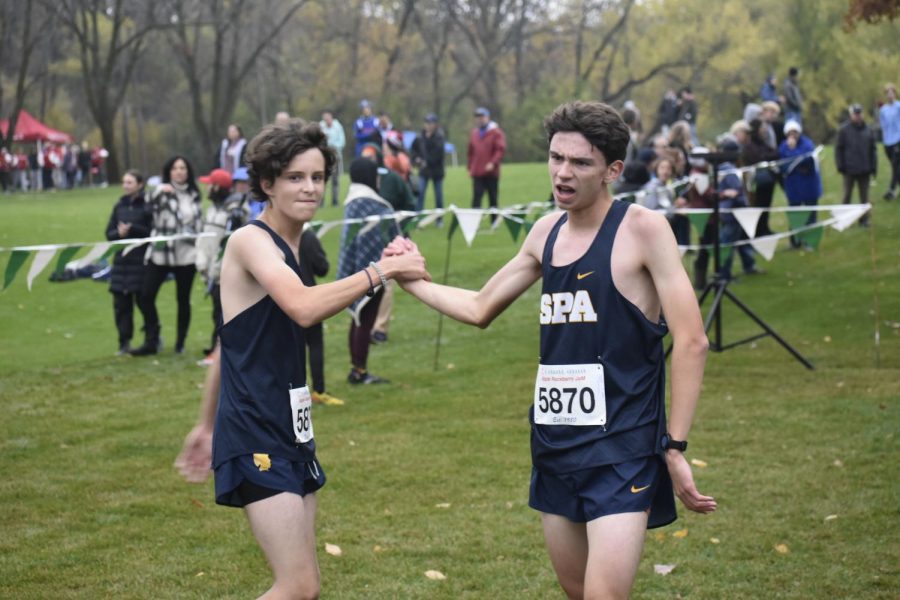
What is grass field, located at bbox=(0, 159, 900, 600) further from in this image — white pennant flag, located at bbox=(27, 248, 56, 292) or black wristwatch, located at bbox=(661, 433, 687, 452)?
black wristwatch, located at bbox=(661, 433, 687, 452)

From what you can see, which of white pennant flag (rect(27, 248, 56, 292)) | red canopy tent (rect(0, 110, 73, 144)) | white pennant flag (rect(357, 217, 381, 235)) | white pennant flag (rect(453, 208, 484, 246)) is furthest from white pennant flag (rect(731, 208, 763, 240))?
red canopy tent (rect(0, 110, 73, 144))

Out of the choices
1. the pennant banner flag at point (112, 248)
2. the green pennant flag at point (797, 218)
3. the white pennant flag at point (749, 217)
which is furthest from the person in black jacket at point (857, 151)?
the pennant banner flag at point (112, 248)

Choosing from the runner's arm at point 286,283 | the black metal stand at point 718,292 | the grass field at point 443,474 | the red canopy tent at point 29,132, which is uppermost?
the red canopy tent at point 29,132

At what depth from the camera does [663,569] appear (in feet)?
21.5

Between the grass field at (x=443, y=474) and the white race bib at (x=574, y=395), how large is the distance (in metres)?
2.13

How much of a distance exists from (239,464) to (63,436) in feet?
20.7

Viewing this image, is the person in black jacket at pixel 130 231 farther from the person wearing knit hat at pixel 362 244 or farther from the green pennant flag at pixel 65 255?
the green pennant flag at pixel 65 255

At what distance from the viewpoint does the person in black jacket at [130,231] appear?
14.2 metres

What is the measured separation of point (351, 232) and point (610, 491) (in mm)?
7723

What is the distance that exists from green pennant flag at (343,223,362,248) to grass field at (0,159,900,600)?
135 centimetres

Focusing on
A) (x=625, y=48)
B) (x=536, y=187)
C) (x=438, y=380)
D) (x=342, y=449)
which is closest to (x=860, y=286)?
(x=438, y=380)

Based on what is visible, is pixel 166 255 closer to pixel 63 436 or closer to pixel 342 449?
pixel 63 436

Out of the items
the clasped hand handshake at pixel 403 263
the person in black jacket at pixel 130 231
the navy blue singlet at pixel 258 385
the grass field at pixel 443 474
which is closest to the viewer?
the navy blue singlet at pixel 258 385

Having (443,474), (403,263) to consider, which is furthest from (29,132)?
(403,263)
